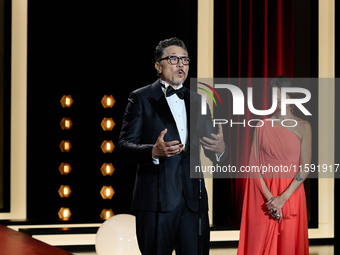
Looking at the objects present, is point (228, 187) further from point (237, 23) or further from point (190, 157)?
point (190, 157)

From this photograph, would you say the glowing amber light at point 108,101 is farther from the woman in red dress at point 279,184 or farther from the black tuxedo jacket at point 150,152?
the black tuxedo jacket at point 150,152

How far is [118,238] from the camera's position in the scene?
3.05m

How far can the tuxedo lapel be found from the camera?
1822 millimetres

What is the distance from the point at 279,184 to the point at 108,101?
203 cm

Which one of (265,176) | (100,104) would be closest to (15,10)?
(100,104)

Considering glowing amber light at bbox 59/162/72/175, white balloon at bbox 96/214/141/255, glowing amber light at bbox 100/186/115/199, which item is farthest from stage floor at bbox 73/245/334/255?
white balloon at bbox 96/214/141/255

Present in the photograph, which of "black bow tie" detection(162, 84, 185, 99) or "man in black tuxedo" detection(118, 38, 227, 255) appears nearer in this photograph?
"man in black tuxedo" detection(118, 38, 227, 255)

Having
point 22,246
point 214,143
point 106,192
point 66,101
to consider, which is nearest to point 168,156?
point 214,143

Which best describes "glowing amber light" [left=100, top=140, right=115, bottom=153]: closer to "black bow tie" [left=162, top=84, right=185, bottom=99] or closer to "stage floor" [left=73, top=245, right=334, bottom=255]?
"stage floor" [left=73, top=245, right=334, bottom=255]

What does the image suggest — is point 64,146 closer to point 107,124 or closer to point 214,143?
point 107,124

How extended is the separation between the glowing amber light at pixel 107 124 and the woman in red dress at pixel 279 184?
1.80m

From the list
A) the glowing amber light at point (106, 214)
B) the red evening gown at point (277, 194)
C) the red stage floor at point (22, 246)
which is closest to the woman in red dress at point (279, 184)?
the red evening gown at point (277, 194)

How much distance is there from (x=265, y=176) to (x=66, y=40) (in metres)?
2.46

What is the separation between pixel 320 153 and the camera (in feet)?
15.0
